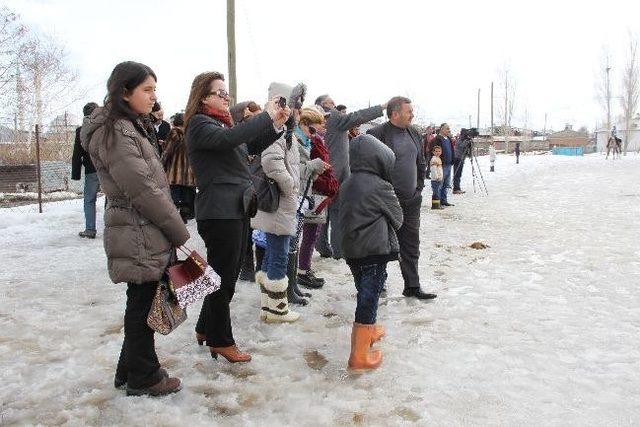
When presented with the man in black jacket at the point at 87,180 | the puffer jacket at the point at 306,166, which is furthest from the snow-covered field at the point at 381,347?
the puffer jacket at the point at 306,166

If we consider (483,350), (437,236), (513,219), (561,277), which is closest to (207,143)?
(483,350)

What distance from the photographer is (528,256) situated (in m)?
6.68

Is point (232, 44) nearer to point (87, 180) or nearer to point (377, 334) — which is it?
point (87, 180)

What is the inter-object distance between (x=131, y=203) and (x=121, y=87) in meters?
0.58

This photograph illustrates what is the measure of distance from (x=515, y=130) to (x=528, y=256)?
310 ft

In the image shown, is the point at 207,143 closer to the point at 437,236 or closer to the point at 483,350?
the point at 483,350

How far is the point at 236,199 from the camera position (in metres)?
3.24

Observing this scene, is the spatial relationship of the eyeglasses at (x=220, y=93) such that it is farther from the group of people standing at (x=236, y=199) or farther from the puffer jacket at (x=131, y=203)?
the puffer jacket at (x=131, y=203)

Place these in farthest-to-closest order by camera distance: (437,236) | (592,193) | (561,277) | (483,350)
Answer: (592,193), (437,236), (561,277), (483,350)

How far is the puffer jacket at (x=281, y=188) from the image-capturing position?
3992 mm

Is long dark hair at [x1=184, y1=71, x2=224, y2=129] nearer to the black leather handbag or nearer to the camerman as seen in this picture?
the black leather handbag

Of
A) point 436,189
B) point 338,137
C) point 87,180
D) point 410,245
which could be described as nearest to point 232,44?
point 436,189

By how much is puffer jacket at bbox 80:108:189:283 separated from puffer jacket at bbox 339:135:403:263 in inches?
44.1

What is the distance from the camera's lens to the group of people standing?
8.82 feet
